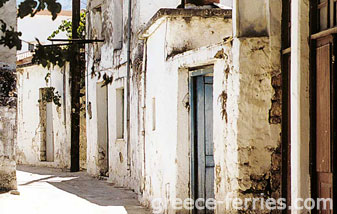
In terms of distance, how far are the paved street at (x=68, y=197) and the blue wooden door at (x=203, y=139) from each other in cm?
182

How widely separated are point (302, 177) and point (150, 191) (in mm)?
5166

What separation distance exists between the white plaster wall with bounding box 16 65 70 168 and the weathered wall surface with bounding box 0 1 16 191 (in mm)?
6644

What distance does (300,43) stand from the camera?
5715mm

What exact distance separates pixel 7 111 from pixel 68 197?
2.09 meters

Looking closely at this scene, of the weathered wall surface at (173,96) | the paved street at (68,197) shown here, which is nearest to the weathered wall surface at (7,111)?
the paved street at (68,197)

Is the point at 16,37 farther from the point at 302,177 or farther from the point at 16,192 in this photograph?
the point at 16,192

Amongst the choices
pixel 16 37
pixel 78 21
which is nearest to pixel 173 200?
pixel 16 37

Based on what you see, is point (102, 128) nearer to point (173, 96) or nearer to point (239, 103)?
point (173, 96)

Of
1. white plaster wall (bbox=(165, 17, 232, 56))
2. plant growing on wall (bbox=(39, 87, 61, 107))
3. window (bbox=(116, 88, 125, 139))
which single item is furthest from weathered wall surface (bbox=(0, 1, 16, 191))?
plant growing on wall (bbox=(39, 87, 61, 107))

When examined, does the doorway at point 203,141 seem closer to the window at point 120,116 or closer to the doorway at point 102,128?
the window at point 120,116

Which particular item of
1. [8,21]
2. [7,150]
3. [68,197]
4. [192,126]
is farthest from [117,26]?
[192,126]

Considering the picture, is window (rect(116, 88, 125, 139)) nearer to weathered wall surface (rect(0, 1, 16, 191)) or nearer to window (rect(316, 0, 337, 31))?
weathered wall surface (rect(0, 1, 16, 191))

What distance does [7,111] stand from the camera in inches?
503

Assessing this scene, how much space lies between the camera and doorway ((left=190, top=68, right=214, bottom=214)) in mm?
8781
